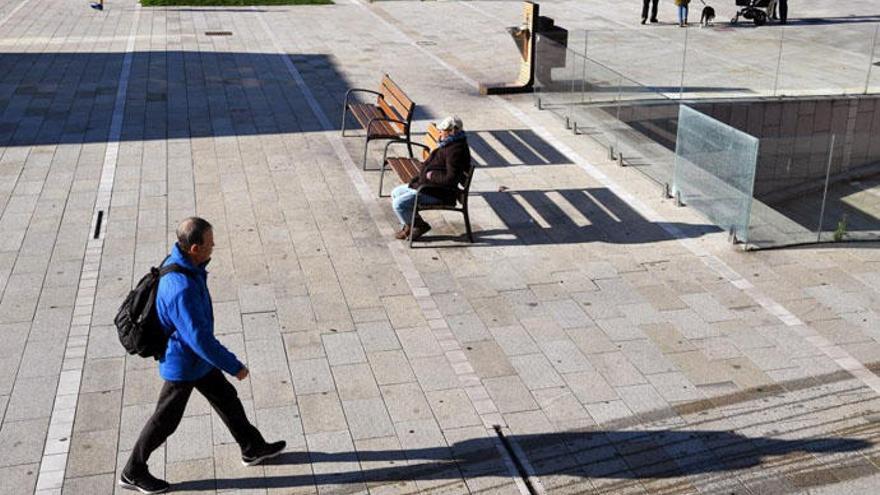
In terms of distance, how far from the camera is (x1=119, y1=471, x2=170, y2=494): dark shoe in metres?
6.28

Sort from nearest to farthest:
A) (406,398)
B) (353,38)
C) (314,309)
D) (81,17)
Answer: (406,398), (314,309), (353,38), (81,17)

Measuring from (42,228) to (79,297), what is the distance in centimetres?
198

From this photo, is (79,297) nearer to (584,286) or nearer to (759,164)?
(584,286)

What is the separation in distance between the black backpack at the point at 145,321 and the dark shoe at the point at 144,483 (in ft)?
2.83

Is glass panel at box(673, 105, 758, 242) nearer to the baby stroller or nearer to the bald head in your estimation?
the bald head

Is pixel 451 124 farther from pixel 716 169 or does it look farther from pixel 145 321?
pixel 145 321

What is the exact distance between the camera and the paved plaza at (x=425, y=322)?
677 centimetres

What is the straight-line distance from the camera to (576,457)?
684cm

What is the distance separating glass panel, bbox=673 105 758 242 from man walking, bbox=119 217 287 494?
19.3 feet

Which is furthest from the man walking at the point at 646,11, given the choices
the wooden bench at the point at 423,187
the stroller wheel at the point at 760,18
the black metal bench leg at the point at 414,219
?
the black metal bench leg at the point at 414,219

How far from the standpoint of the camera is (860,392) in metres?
7.70

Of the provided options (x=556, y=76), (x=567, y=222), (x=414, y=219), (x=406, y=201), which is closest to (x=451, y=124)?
(x=406, y=201)

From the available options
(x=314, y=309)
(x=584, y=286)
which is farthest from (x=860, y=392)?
(x=314, y=309)

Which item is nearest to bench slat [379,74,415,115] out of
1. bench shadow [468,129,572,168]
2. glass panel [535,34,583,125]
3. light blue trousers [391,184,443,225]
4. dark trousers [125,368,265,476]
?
bench shadow [468,129,572,168]
